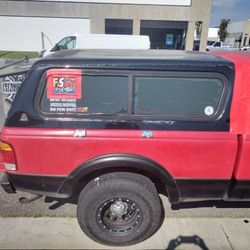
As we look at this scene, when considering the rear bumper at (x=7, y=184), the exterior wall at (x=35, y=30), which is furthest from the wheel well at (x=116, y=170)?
the exterior wall at (x=35, y=30)

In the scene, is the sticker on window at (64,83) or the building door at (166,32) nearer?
the sticker on window at (64,83)

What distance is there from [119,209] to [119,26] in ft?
79.9

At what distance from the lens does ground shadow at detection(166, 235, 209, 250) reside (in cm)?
291

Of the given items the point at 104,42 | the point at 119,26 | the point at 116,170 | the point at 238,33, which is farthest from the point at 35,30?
the point at 238,33

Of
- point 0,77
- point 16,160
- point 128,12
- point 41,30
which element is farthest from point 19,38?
point 16,160

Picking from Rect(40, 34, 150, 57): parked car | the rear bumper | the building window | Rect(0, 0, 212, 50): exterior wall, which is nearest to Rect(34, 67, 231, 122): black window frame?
the rear bumper

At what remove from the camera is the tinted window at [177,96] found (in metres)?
2.56

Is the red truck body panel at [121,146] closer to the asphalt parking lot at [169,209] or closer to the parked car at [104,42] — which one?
the asphalt parking lot at [169,209]

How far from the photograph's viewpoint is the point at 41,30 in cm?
2497

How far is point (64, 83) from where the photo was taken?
2541 mm

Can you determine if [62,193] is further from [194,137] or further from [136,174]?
[194,137]

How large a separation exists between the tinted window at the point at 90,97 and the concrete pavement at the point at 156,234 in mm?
1393

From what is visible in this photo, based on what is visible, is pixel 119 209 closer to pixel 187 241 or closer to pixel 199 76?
pixel 187 241

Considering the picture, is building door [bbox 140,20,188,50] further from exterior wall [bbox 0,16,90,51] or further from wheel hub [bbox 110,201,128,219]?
wheel hub [bbox 110,201,128,219]
